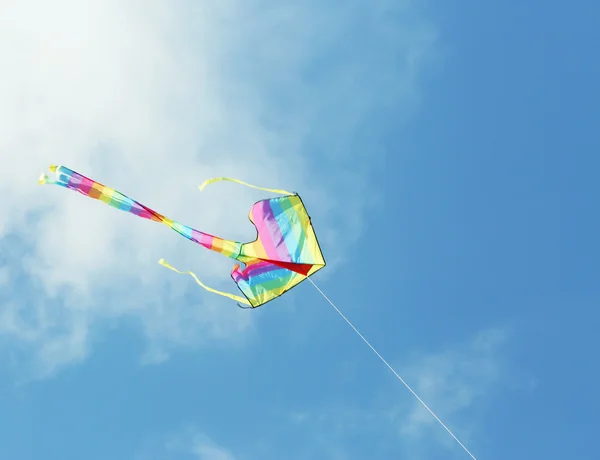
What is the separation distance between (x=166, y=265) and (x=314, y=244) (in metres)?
3.93

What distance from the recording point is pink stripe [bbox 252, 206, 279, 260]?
15.7 m

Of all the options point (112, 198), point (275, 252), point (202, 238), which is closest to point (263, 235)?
point (275, 252)

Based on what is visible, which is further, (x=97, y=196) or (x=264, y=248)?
(x=264, y=248)

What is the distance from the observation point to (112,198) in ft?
46.7

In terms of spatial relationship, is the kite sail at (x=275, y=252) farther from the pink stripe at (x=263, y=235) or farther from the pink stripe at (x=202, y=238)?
the pink stripe at (x=202, y=238)

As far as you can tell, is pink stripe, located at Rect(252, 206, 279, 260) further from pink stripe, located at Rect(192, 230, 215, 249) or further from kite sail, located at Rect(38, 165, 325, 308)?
pink stripe, located at Rect(192, 230, 215, 249)

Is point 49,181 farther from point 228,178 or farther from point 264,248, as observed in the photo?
point 264,248

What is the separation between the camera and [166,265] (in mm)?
15258

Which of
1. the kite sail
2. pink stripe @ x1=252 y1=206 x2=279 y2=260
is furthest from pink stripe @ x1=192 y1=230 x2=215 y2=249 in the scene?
pink stripe @ x1=252 y1=206 x2=279 y2=260

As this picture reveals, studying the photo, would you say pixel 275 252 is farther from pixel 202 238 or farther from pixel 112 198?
pixel 112 198

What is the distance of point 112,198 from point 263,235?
4033 mm

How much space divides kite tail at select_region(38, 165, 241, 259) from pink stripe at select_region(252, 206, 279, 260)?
1579mm

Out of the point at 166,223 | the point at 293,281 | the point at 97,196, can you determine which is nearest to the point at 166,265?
the point at 166,223

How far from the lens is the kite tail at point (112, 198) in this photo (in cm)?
1398
